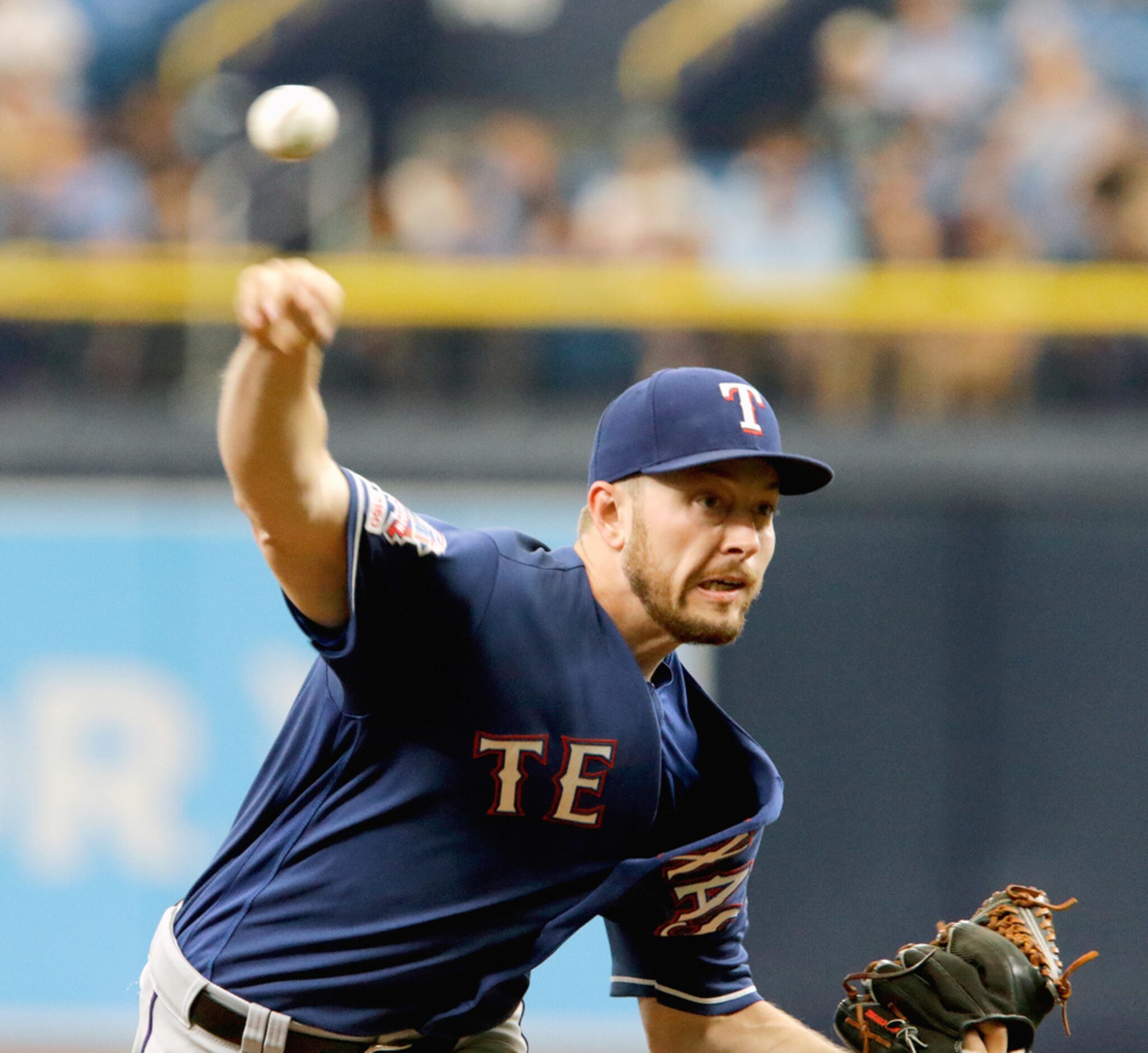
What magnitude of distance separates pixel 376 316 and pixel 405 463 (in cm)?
67

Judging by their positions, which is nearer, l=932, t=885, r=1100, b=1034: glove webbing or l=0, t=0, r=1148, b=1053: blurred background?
l=932, t=885, r=1100, b=1034: glove webbing

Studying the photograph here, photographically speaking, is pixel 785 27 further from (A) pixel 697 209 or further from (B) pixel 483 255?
(B) pixel 483 255

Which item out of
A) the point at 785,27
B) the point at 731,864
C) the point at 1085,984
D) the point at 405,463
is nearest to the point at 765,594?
the point at 405,463

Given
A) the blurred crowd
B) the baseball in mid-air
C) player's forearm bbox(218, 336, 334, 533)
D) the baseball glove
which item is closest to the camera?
player's forearm bbox(218, 336, 334, 533)

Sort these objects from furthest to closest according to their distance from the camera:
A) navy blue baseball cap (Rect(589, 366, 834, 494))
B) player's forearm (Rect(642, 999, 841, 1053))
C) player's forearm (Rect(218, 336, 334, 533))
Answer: player's forearm (Rect(642, 999, 841, 1053)) < navy blue baseball cap (Rect(589, 366, 834, 494)) < player's forearm (Rect(218, 336, 334, 533))

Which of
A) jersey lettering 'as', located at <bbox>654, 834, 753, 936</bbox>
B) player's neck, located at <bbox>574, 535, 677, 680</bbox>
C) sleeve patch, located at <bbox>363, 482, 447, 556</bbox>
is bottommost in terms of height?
jersey lettering 'as', located at <bbox>654, 834, 753, 936</bbox>

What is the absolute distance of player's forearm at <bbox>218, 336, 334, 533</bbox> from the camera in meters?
2.44

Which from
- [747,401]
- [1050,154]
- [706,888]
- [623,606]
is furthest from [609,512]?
[1050,154]

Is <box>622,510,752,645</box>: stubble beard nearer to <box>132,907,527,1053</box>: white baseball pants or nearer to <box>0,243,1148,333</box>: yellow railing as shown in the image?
<box>132,907,527,1053</box>: white baseball pants

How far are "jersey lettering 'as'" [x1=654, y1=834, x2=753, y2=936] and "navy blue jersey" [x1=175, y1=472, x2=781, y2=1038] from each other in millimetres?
14

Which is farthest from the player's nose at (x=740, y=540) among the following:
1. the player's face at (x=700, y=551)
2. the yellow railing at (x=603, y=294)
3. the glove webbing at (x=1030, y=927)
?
the yellow railing at (x=603, y=294)

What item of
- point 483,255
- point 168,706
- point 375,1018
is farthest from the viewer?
point 483,255

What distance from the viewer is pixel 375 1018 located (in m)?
3.03

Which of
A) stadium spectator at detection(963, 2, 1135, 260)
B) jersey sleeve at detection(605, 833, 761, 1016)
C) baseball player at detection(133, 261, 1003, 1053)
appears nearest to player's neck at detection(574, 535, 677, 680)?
baseball player at detection(133, 261, 1003, 1053)
